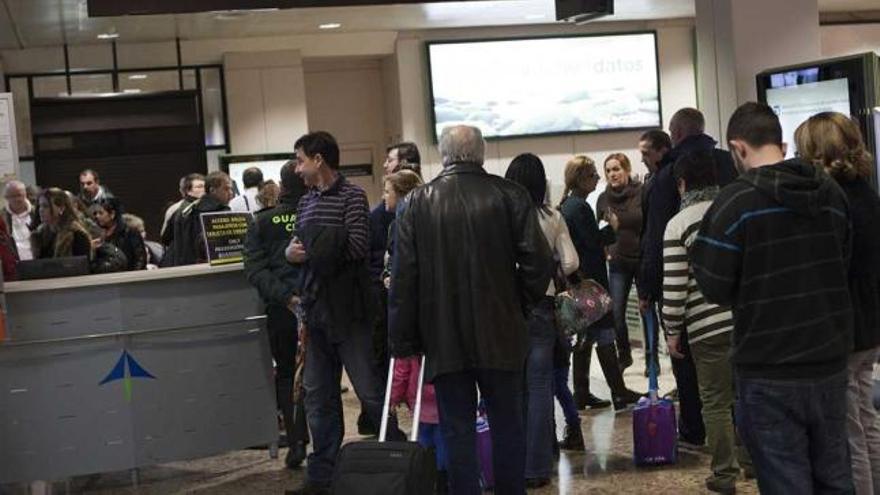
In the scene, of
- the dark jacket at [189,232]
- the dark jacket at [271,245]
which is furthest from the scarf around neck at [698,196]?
the dark jacket at [189,232]

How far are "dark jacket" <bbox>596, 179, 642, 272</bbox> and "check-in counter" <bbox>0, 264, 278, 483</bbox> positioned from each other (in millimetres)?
2462

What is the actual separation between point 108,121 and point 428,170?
3739 mm

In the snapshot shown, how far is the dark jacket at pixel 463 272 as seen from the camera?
4.48 meters

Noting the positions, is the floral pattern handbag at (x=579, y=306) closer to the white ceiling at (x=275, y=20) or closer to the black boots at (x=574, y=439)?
the black boots at (x=574, y=439)

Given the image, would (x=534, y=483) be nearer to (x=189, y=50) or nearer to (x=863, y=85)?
(x=863, y=85)

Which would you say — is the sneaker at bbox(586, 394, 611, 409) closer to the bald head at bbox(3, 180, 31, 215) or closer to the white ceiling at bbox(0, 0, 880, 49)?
the bald head at bbox(3, 180, 31, 215)

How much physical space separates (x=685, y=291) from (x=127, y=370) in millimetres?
2767

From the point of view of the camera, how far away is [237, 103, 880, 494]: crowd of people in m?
3.50

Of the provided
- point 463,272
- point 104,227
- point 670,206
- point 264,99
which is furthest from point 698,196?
point 264,99

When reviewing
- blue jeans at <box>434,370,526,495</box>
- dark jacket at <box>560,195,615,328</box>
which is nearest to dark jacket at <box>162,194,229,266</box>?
dark jacket at <box>560,195,615,328</box>

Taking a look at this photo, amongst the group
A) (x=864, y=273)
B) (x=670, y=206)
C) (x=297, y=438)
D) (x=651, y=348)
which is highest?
(x=670, y=206)

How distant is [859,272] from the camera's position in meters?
3.97

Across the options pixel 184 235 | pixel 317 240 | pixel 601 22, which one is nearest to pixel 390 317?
pixel 317 240

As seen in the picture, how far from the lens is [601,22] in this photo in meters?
→ 15.6
